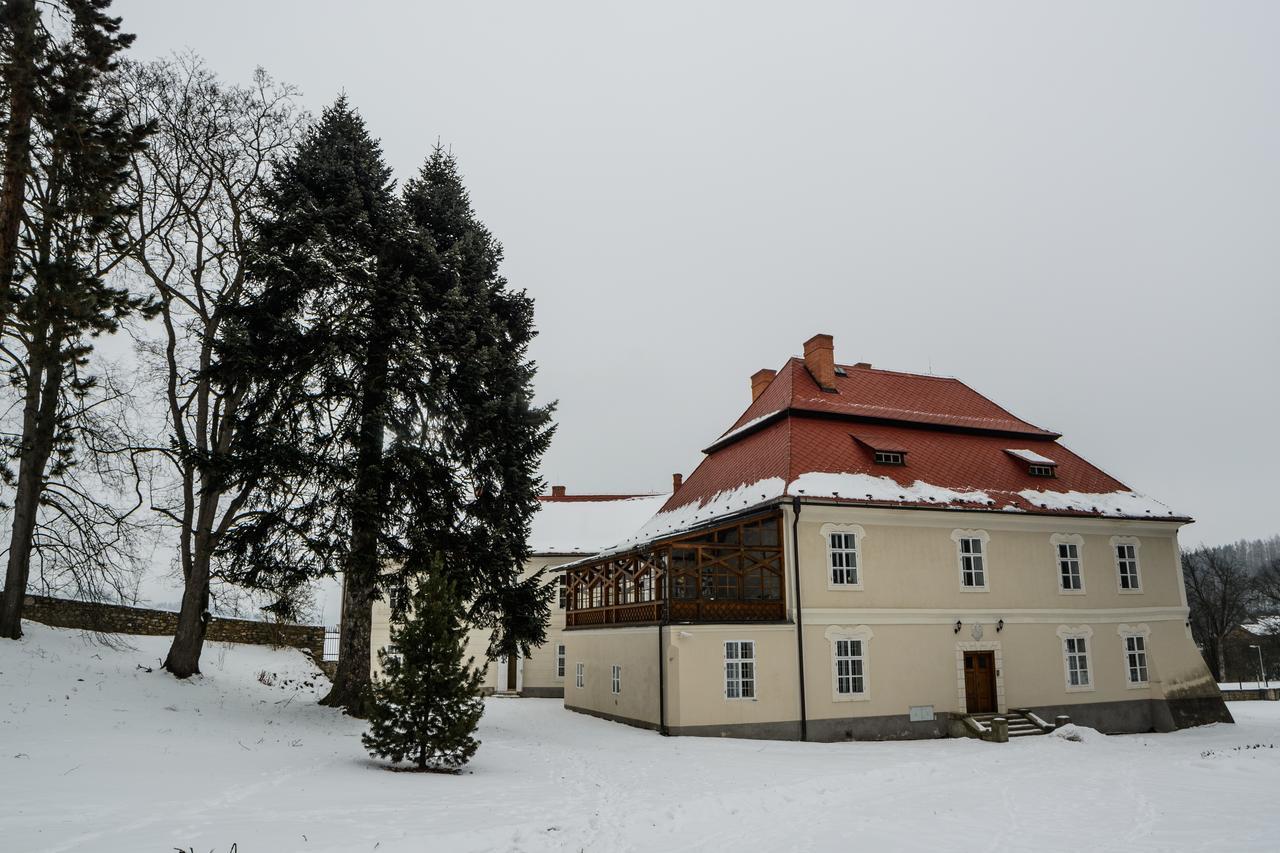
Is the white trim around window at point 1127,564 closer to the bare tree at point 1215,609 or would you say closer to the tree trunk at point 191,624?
the tree trunk at point 191,624

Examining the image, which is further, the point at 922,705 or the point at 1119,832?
the point at 922,705

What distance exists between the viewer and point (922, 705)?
2262 cm

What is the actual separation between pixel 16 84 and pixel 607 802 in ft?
45.0

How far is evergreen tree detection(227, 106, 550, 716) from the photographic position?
1789 cm

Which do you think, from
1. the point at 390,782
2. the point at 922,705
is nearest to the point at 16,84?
the point at 390,782

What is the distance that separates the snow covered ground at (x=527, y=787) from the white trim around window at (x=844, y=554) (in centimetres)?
428

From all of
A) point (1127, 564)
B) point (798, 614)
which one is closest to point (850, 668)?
point (798, 614)

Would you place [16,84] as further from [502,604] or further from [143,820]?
[502,604]

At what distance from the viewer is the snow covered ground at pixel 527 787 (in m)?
9.22

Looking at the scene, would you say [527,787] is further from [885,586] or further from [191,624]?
[885,586]

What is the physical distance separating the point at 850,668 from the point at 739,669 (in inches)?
127

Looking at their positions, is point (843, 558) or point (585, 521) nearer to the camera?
point (843, 558)

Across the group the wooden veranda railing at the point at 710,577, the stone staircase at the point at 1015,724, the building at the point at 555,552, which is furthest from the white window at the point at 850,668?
the building at the point at 555,552

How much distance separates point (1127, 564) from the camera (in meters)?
26.4
